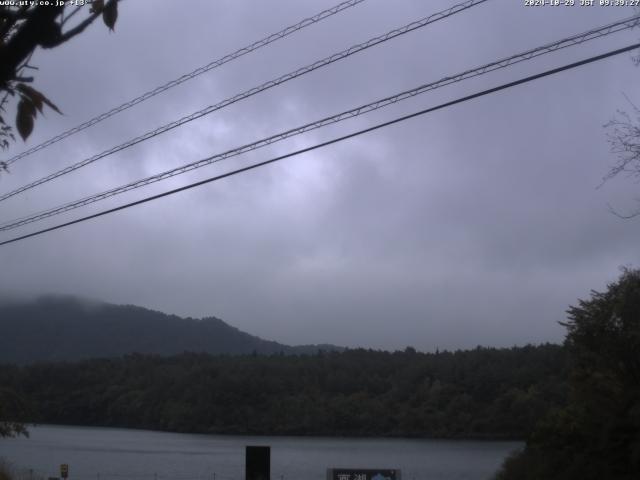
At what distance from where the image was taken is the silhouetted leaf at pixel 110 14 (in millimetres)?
3824

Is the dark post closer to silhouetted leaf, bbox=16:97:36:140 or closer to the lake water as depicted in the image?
the lake water

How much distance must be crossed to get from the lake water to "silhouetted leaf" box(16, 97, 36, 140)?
38.3m

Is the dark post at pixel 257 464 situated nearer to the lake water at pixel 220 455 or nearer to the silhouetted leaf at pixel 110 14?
the lake water at pixel 220 455

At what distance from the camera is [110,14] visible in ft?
12.6

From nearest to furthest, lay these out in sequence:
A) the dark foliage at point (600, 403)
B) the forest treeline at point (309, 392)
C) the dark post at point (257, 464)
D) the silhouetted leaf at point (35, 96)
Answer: the silhouetted leaf at point (35, 96), the dark foliage at point (600, 403), the dark post at point (257, 464), the forest treeline at point (309, 392)

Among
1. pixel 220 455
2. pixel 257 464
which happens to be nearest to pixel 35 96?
pixel 257 464

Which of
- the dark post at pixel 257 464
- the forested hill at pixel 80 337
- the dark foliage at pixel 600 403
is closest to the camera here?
the dark foliage at pixel 600 403

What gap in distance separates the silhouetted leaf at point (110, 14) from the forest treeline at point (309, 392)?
63.5m

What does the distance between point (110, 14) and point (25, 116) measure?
0.63 m

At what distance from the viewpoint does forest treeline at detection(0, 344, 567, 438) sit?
70.3m

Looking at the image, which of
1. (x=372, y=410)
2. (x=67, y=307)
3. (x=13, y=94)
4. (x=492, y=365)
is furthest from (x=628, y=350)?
(x=67, y=307)

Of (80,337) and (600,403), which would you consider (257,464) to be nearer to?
(600,403)

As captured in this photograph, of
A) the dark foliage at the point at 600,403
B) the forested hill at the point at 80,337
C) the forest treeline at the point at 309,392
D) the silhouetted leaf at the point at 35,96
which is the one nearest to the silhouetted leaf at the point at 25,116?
the silhouetted leaf at the point at 35,96

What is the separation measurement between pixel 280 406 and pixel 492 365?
25825mm
